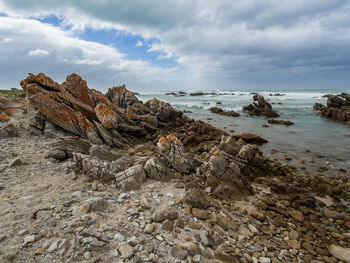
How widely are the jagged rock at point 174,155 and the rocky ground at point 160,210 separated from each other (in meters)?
0.05

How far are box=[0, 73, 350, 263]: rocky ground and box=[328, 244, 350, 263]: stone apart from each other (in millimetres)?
24

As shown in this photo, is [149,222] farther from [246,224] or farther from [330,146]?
[330,146]

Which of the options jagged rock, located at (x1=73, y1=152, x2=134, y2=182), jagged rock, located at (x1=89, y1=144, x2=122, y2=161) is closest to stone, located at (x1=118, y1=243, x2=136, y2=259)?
jagged rock, located at (x1=73, y1=152, x2=134, y2=182)

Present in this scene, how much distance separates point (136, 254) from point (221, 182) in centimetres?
467

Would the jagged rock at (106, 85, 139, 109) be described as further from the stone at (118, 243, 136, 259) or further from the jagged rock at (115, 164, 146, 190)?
the stone at (118, 243, 136, 259)

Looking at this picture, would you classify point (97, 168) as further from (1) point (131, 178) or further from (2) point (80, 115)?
(2) point (80, 115)

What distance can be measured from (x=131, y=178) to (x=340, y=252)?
6.56 metres

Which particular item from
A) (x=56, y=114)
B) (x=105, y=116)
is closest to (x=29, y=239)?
(x=56, y=114)

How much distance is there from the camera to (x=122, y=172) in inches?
270

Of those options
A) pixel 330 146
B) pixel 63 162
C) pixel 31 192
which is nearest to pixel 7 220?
pixel 31 192

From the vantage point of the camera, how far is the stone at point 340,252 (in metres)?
4.62

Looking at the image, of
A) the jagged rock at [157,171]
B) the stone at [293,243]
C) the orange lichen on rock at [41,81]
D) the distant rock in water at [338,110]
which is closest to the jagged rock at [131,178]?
the jagged rock at [157,171]

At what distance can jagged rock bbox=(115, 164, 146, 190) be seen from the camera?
639 cm

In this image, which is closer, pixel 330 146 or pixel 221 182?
pixel 221 182
